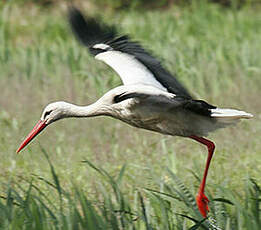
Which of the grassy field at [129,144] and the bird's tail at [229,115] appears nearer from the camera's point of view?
the grassy field at [129,144]

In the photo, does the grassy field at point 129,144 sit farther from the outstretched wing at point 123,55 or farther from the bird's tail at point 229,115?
the outstretched wing at point 123,55

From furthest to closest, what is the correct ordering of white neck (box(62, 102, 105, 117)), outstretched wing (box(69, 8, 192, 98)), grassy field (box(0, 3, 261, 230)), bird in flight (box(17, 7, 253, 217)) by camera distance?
outstretched wing (box(69, 8, 192, 98))
white neck (box(62, 102, 105, 117))
bird in flight (box(17, 7, 253, 217))
grassy field (box(0, 3, 261, 230))

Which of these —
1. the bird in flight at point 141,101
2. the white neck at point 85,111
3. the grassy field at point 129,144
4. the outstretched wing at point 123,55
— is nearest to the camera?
the grassy field at point 129,144

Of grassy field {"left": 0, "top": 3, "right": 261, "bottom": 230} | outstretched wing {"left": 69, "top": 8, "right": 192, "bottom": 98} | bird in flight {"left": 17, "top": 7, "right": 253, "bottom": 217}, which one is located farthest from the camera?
outstretched wing {"left": 69, "top": 8, "right": 192, "bottom": 98}

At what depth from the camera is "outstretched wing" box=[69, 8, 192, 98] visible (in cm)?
516

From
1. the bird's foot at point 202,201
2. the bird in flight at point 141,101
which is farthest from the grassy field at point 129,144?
the bird in flight at point 141,101

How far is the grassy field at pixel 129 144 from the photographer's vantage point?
13.1 feet

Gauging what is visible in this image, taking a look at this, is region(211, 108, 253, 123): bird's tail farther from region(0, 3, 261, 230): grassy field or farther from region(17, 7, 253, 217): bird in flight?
region(0, 3, 261, 230): grassy field

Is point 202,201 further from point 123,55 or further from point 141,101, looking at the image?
point 123,55

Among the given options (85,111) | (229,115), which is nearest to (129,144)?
(85,111)

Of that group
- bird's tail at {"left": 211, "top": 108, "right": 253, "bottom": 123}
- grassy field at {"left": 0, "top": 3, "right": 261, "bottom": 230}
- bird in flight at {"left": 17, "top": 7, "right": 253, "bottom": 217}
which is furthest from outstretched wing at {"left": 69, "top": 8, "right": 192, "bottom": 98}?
grassy field at {"left": 0, "top": 3, "right": 261, "bottom": 230}

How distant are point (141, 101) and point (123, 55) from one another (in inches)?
29.5

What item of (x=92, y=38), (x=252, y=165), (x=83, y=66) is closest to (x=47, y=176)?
(x=92, y=38)

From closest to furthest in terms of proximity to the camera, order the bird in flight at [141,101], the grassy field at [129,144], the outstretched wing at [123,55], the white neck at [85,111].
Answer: the grassy field at [129,144], the bird in flight at [141,101], the white neck at [85,111], the outstretched wing at [123,55]
